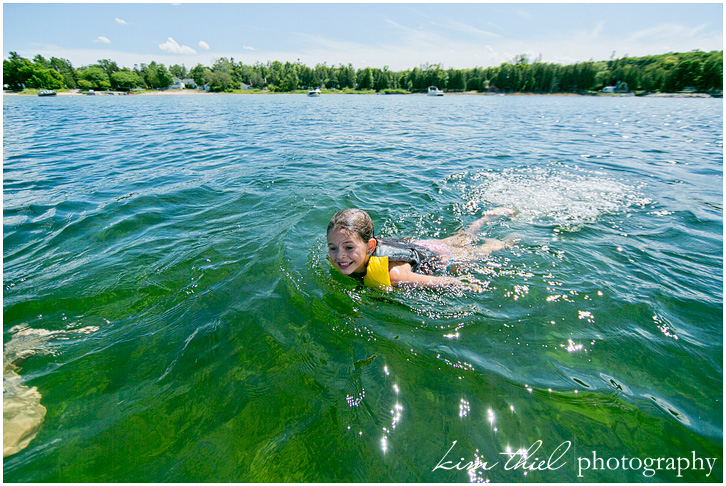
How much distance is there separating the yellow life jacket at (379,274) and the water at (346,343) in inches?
6.8

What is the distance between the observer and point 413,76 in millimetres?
110375

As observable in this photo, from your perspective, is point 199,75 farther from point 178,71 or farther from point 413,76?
point 413,76

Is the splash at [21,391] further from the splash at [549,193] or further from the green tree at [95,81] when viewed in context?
the green tree at [95,81]

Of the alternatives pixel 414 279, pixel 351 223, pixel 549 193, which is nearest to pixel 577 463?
pixel 414 279

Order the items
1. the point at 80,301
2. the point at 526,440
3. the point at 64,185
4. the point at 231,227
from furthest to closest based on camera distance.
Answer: the point at 64,185, the point at 231,227, the point at 80,301, the point at 526,440

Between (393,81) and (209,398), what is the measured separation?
129451mm

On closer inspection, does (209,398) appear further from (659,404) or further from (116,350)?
(659,404)

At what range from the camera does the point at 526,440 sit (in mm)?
2156

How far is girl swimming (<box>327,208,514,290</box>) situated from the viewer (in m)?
3.37

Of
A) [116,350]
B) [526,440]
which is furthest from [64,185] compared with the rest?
[526,440]

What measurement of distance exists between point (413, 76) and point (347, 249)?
124832mm

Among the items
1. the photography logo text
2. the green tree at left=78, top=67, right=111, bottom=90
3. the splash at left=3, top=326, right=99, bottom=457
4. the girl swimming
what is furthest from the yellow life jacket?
the green tree at left=78, top=67, right=111, bottom=90

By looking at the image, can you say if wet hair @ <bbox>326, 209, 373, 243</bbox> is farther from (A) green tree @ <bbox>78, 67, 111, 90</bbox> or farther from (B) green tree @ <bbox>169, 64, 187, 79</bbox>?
(B) green tree @ <bbox>169, 64, 187, 79</bbox>

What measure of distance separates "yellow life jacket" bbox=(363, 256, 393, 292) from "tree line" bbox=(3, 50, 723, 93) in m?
105
